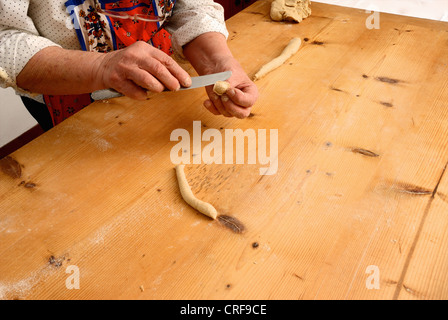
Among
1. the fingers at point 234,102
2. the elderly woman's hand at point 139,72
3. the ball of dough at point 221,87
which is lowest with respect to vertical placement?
the fingers at point 234,102

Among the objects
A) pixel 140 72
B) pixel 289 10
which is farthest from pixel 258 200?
pixel 289 10

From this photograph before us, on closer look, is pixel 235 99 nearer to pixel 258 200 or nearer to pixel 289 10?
pixel 258 200

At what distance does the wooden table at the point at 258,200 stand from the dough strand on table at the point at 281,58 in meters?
0.02

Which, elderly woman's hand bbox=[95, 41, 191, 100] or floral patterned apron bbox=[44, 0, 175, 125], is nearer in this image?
elderly woman's hand bbox=[95, 41, 191, 100]

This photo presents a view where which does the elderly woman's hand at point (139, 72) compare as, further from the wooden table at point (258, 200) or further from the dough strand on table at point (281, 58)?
the dough strand on table at point (281, 58)

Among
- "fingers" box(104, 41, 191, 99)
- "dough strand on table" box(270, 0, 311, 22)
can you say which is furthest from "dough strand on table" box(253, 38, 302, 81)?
"fingers" box(104, 41, 191, 99)

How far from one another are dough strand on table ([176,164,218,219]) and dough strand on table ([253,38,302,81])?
1.37 feet

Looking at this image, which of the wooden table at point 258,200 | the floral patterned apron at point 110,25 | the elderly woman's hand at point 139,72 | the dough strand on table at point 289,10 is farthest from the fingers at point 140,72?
the dough strand on table at point 289,10

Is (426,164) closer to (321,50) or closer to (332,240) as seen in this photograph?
(332,240)

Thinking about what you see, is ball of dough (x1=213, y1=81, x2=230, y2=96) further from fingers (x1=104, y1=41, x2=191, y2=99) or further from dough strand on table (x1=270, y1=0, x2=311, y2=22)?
dough strand on table (x1=270, y1=0, x2=311, y2=22)

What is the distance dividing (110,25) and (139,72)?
13.6 inches

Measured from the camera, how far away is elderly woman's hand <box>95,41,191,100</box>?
0.82 meters

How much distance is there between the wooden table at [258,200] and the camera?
0.62m

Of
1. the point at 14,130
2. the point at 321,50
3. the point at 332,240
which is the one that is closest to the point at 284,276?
the point at 332,240
